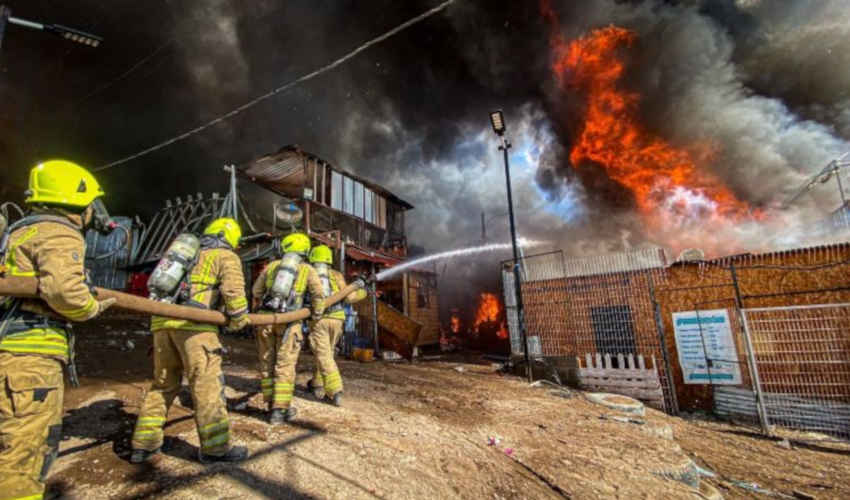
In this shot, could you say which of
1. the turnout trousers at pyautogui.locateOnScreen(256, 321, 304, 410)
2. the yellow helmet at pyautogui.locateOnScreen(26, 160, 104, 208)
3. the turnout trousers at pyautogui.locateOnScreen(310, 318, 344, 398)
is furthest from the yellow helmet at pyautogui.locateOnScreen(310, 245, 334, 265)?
the yellow helmet at pyautogui.locateOnScreen(26, 160, 104, 208)

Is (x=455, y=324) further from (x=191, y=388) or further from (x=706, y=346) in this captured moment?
(x=191, y=388)

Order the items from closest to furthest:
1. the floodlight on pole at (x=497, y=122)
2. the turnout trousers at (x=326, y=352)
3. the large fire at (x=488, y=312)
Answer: the turnout trousers at (x=326, y=352) → the floodlight on pole at (x=497, y=122) → the large fire at (x=488, y=312)

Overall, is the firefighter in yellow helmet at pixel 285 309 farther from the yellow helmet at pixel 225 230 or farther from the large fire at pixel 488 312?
the large fire at pixel 488 312

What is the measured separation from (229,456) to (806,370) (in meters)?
9.80

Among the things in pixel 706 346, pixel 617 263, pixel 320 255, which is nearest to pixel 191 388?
pixel 320 255

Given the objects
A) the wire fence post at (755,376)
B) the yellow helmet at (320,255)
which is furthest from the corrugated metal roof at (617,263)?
the yellow helmet at (320,255)

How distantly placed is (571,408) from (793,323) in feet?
17.4

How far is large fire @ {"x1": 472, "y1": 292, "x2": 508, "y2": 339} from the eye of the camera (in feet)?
76.4

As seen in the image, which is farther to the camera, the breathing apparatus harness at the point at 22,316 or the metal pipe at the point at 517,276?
the metal pipe at the point at 517,276

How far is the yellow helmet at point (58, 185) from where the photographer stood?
6.73ft

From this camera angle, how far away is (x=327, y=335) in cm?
470

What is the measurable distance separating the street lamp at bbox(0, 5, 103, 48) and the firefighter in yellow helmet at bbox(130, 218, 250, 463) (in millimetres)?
5741

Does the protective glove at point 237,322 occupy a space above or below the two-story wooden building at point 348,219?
below

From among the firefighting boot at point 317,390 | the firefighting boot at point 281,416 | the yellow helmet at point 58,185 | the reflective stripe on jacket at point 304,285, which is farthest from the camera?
the firefighting boot at point 317,390
